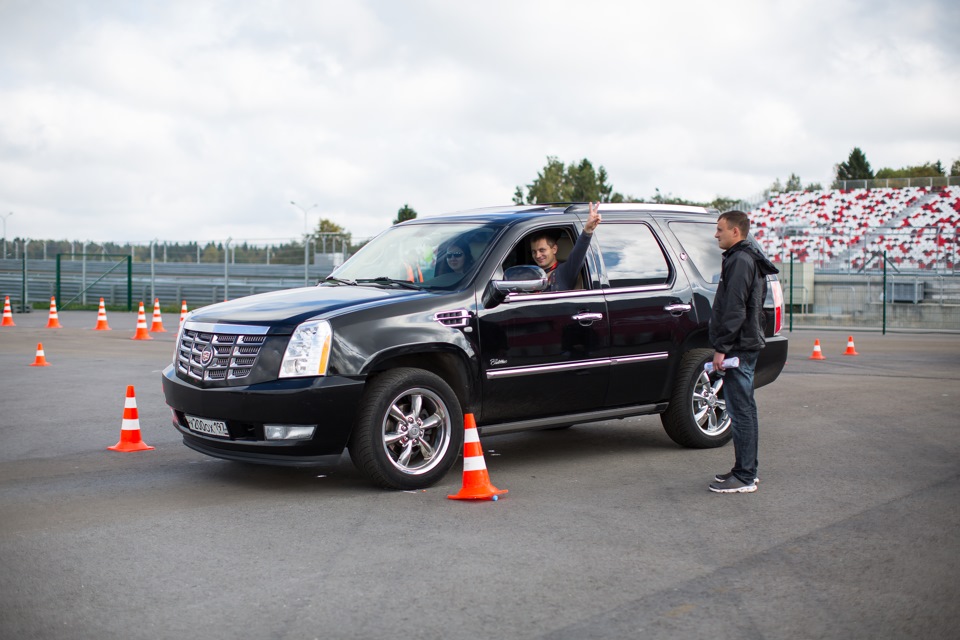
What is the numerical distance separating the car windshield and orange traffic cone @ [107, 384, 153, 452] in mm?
1955

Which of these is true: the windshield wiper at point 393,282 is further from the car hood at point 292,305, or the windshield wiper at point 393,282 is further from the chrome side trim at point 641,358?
the chrome side trim at point 641,358

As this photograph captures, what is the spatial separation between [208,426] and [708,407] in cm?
409

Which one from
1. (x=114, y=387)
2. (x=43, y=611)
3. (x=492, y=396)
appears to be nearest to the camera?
(x=43, y=611)

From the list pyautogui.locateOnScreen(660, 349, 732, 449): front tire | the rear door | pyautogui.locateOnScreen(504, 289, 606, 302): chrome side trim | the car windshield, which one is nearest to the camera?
pyautogui.locateOnScreen(504, 289, 606, 302): chrome side trim

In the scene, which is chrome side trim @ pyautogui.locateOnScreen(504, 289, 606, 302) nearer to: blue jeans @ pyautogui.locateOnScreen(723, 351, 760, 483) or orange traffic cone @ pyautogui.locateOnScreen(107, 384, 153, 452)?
blue jeans @ pyautogui.locateOnScreen(723, 351, 760, 483)

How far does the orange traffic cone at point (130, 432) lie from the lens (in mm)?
8516

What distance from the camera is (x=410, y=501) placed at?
6.67m

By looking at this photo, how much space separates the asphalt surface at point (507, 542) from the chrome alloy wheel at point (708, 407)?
0.89ft

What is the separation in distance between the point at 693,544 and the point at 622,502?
1067 mm

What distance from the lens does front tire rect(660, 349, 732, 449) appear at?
Answer: 850cm

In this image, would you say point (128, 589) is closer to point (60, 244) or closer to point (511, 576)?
point (511, 576)

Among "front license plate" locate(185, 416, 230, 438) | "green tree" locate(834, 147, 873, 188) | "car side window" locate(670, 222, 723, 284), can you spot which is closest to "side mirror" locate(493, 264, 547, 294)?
"car side window" locate(670, 222, 723, 284)

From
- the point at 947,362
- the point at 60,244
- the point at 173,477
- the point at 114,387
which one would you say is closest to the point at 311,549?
the point at 173,477

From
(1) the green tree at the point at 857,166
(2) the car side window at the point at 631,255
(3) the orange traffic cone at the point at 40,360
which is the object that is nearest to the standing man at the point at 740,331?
(2) the car side window at the point at 631,255
